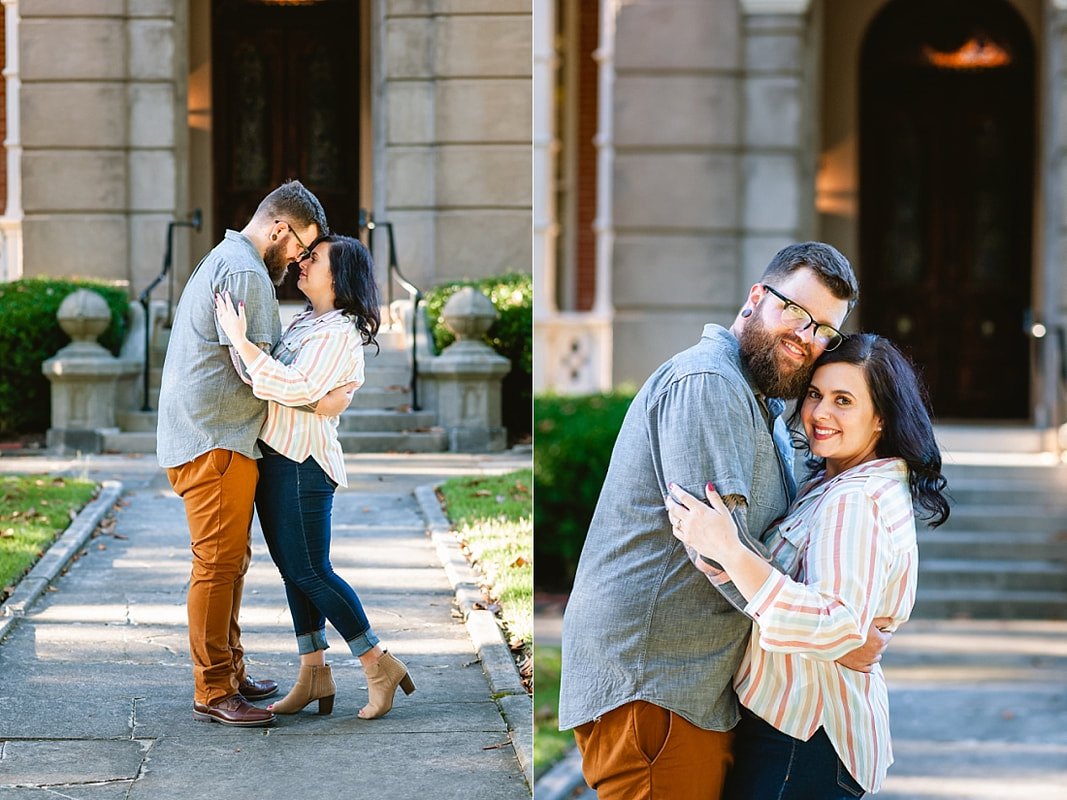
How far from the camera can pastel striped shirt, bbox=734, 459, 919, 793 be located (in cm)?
237

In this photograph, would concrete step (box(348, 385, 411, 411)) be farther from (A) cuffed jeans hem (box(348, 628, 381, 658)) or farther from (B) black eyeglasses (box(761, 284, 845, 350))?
(B) black eyeglasses (box(761, 284, 845, 350))

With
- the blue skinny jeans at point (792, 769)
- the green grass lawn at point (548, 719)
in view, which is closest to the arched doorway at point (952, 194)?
the green grass lawn at point (548, 719)

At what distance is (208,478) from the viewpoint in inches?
142

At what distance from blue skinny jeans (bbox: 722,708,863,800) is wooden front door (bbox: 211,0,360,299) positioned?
5.51 feet

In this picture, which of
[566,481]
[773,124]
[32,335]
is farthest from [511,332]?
[773,124]

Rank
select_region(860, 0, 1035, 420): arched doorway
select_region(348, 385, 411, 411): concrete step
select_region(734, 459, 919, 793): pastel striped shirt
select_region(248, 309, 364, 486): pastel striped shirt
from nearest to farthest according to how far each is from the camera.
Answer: select_region(734, 459, 919, 793): pastel striped shirt
select_region(248, 309, 364, 486): pastel striped shirt
select_region(348, 385, 411, 411): concrete step
select_region(860, 0, 1035, 420): arched doorway

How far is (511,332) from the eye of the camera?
168 inches

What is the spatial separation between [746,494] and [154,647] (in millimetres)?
1989

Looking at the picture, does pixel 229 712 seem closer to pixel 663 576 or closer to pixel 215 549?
pixel 215 549

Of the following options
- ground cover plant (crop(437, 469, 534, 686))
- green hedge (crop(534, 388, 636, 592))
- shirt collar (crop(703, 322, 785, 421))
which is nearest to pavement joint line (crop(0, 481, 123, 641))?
ground cover plant (crop(437, 469, 534, 686))

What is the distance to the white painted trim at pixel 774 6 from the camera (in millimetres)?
9617

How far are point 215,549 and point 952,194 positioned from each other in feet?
29.5

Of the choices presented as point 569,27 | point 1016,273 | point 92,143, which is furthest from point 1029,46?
point 92,143

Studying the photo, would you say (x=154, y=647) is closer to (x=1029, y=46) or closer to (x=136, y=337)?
(x=136, y=337)
